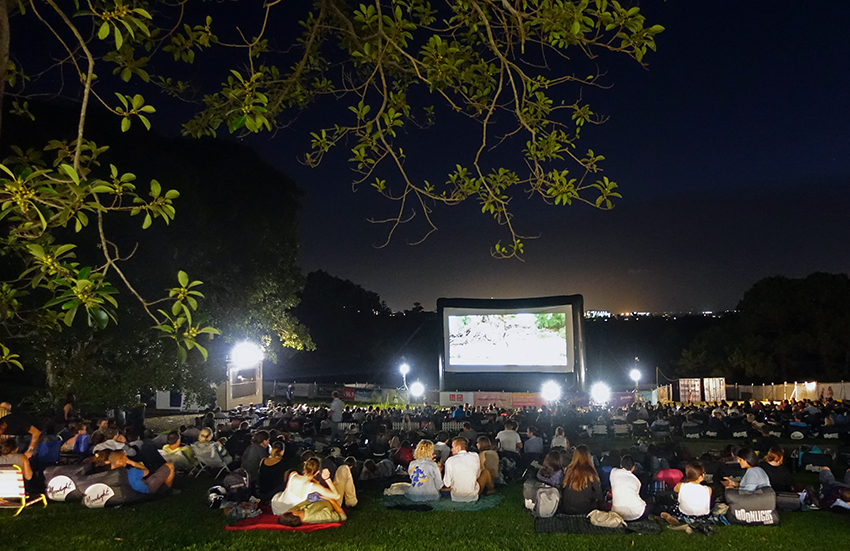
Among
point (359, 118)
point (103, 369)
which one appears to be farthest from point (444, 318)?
point (359, 118)

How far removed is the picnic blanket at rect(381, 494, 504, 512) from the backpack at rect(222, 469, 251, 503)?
1.58 m

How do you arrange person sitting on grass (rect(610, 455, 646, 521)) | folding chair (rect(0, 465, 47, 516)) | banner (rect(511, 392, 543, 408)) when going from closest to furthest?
person sitting on grass (rect(610, 455, 646, 521)), folding chair (rect(0, 465, 47, 516)), banner (rect(511, 392, 543, 408))

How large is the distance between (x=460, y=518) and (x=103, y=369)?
11957 mm

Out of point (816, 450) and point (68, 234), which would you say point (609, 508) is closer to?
point (816, 450)

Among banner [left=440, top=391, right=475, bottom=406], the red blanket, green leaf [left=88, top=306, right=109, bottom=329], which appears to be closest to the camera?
green leaf [left=88, top=306, right=109, bottom=329]

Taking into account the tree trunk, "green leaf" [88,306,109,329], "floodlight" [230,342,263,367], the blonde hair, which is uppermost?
the tree trunk

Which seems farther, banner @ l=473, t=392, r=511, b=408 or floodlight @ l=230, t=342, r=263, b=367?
banner @ l=473, t=392, r=511, b=408

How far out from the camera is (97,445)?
8297 millimetres

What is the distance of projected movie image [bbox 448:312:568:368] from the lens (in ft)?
74.0

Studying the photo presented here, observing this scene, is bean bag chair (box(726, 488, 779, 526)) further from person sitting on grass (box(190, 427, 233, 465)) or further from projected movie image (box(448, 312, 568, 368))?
projected movie image (box(448, 312, 568, 368))

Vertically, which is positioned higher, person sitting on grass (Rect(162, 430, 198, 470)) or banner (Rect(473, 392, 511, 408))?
person sitting on grass (Rect(162, 430, 198, 470))

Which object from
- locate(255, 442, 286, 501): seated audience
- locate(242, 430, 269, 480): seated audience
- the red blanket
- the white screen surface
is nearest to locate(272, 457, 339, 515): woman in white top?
the red blanket

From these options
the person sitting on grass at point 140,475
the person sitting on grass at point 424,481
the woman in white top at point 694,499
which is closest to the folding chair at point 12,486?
the person sitting on grass at point 140,475

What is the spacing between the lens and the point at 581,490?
629 centimetres
